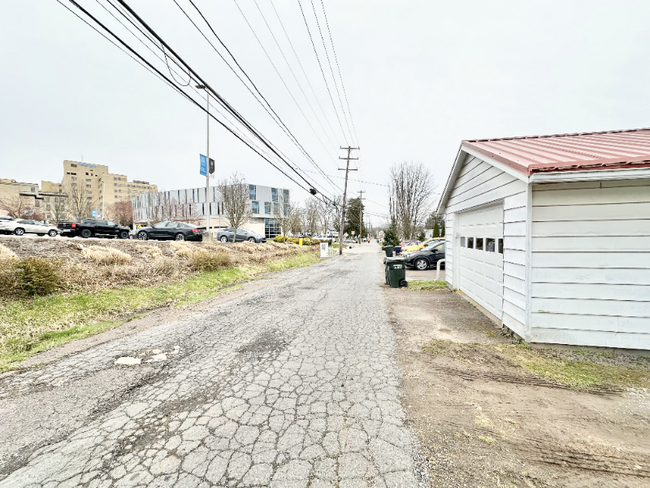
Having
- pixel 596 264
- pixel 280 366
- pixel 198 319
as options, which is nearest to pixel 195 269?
pixel 198 319

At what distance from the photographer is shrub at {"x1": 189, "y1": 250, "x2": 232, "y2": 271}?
407 inches

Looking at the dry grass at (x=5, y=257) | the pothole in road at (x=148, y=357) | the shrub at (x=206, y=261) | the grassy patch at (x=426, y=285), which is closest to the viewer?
the pothole in road at (x=148, y=357)

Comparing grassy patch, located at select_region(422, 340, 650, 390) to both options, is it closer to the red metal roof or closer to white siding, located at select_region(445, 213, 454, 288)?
the red metal roof

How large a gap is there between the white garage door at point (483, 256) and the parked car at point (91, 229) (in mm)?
18811

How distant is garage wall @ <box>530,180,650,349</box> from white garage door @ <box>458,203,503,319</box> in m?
1.11

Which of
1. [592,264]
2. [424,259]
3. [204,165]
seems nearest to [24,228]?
[204,165]

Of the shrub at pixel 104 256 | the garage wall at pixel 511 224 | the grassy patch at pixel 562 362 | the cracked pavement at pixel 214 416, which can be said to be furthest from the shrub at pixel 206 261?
the garage wall at pixel 511 224

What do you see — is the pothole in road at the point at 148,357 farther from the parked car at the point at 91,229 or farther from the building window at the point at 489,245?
the parked car at the point at 91,229

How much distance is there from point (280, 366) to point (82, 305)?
5078 mm

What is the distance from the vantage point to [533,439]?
7.32 ft

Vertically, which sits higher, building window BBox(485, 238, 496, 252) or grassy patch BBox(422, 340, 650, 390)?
building window BBox(485, 238, 496, 252)

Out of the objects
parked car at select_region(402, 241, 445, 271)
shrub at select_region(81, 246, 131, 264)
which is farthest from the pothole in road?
parked car at select_region(402, 241, 445, 271)

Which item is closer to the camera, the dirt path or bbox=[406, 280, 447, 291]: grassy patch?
→ the dirt path

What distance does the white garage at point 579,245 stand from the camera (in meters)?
3.70
